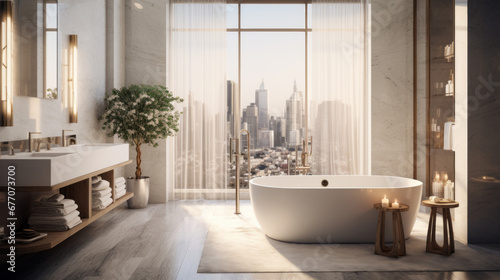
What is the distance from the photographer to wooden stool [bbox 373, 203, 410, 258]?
3.36m

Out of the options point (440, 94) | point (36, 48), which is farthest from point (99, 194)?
point (440, 94)

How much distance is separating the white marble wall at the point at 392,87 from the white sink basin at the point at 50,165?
142 inches

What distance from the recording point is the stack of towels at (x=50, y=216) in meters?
3.20

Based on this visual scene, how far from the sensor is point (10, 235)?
286 centimetres

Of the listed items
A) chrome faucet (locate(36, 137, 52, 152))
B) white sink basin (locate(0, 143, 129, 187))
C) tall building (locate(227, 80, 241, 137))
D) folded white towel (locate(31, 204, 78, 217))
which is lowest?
folded white towel (locate(31, 204, 78, 217))

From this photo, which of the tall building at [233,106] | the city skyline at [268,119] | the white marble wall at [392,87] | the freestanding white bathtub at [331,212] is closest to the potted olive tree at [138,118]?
the tall building at [233,106]

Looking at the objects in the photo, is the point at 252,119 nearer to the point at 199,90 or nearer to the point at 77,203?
the point at 199,90

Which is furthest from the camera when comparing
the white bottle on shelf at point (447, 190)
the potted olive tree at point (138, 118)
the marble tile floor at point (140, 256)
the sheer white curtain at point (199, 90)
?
the sheer white curtain at point (199, 90)

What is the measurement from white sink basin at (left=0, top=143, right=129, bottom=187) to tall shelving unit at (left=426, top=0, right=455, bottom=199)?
3645 millimetres

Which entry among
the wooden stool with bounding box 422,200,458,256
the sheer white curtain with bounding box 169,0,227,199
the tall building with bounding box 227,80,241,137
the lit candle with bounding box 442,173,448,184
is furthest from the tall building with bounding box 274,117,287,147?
the wooden stool with bounding box 422,200,458,256

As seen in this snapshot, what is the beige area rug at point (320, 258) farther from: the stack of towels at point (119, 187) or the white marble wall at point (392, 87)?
the white marble wall at point (392, 87)

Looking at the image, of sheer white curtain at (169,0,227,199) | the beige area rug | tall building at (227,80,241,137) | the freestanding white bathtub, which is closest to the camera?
the beige area rug

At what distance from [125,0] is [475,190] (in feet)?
15.2

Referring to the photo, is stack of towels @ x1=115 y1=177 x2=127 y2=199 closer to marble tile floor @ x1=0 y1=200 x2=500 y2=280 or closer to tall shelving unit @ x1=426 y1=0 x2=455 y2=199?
marble tile floor @ x1=0 y1=200 x2=500 y2=280
